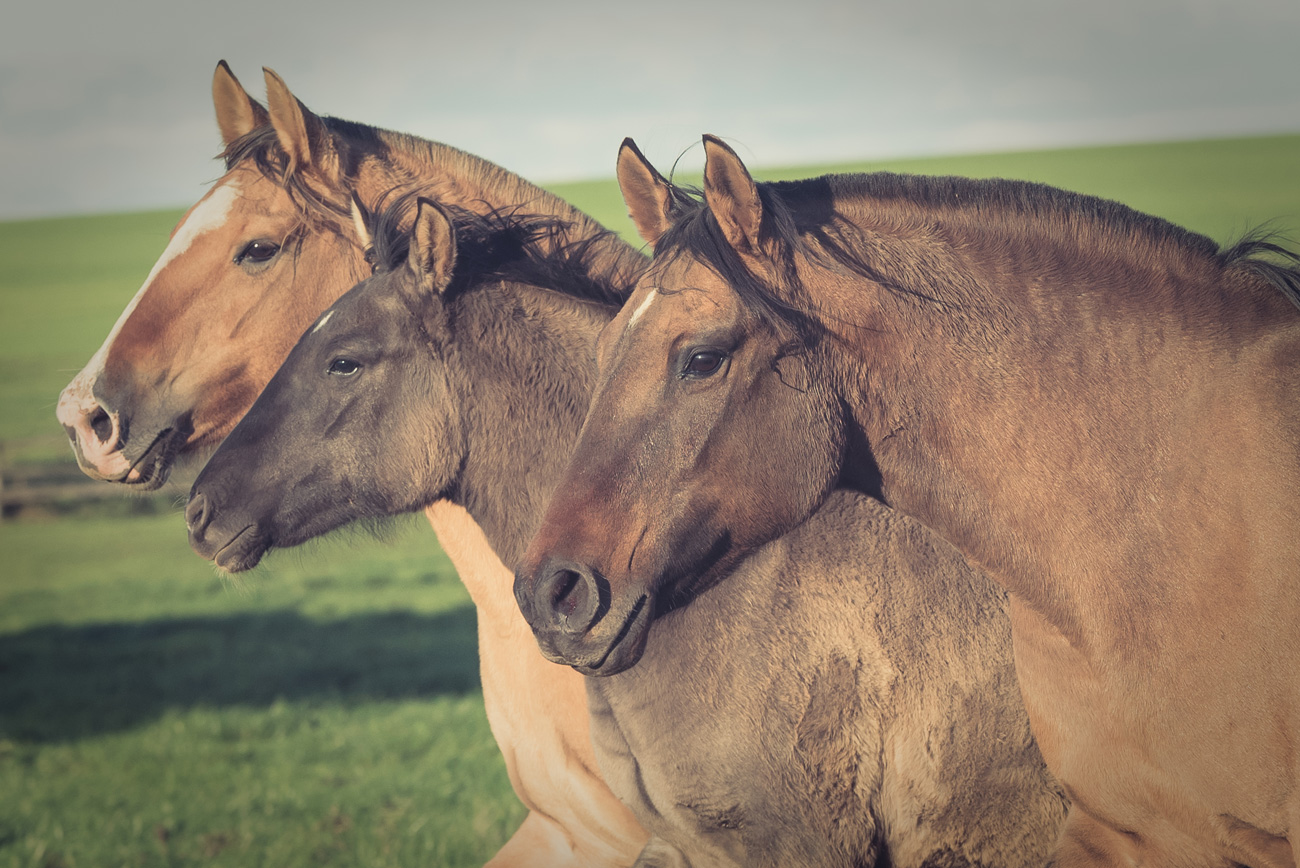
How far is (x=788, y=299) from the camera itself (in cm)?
255

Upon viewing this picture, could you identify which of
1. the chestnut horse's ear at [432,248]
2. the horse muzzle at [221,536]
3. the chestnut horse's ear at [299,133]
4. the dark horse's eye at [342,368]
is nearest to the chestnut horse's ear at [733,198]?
the chestnut horse's ear at [432,248]

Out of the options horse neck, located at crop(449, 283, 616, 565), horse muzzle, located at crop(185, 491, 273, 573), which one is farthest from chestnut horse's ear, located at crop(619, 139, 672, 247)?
horse muzzle, located at crop(185, 491, 273, 573)

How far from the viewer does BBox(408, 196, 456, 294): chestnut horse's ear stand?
3.17 metres

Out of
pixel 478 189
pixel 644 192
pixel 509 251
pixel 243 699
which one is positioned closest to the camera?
pixel 644 192

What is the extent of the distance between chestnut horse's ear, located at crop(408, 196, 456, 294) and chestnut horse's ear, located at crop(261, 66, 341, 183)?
85 cm

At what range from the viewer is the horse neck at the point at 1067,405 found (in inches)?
97.1

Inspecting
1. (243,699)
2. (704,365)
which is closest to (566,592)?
(704,365)

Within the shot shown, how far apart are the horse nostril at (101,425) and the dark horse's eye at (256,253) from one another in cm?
72

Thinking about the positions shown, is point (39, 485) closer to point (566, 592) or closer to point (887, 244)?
point (566, 592)

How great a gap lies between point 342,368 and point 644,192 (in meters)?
1.09

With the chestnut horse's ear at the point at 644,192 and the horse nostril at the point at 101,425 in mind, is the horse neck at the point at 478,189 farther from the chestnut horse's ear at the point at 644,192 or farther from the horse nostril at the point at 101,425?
the horse nostril at the point at 101,425

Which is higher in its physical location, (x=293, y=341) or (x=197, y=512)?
(x=293, y=341)

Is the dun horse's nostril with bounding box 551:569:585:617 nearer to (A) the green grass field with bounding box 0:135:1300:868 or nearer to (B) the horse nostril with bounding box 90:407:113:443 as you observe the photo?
(A) the green grass field with bounding box 0:135:1300:868

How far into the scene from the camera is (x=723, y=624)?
10.5 ft
